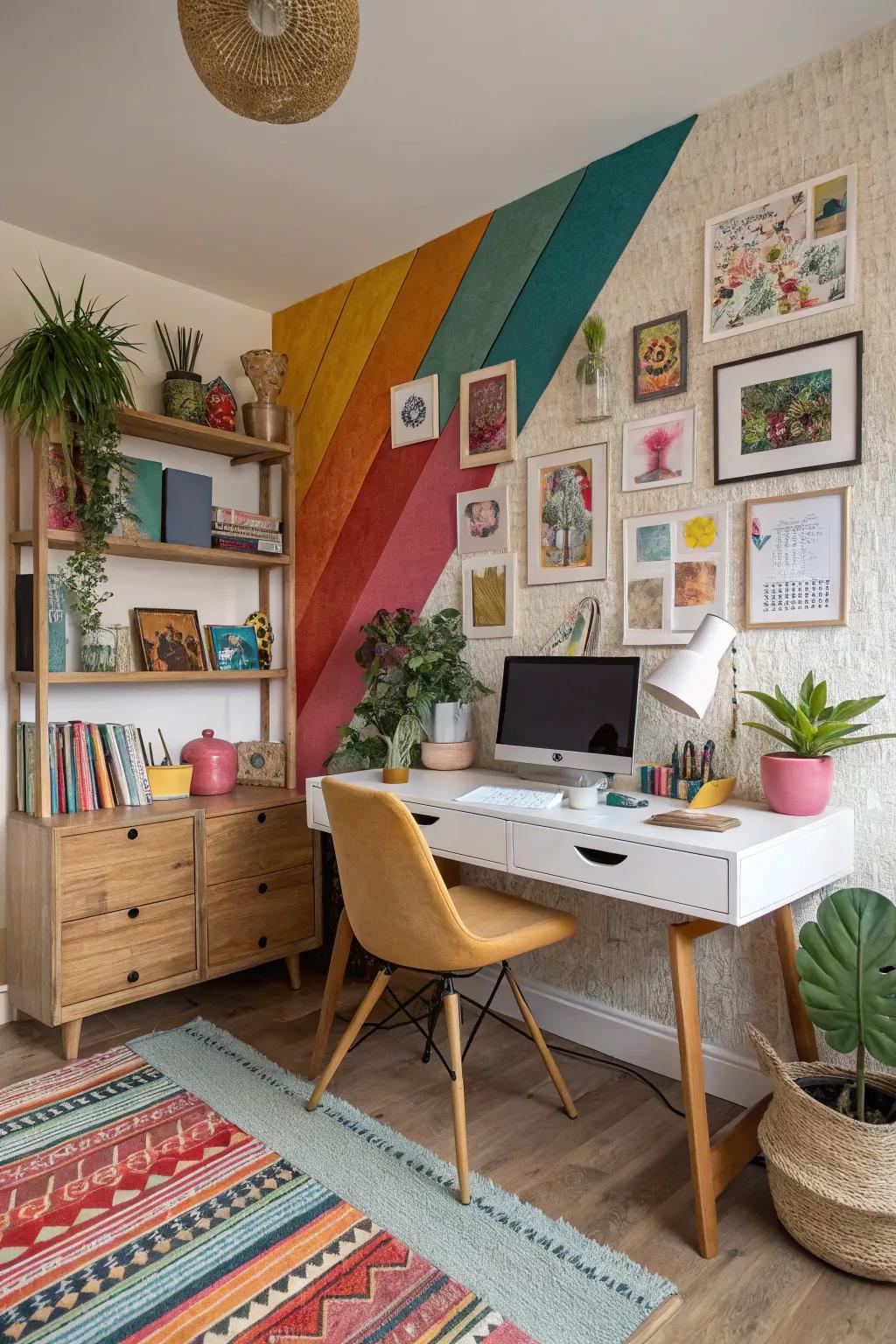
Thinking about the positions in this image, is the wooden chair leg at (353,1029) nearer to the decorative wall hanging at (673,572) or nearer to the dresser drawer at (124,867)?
the dresser drawer at (124,867)

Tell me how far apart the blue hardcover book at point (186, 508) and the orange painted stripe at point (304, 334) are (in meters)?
0.64

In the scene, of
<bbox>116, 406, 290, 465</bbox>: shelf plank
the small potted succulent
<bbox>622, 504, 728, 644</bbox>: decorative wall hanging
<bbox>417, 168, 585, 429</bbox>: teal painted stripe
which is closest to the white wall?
<bbox>116, 406, 290, 465</bbox>: shelf plank

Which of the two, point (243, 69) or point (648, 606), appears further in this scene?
point (648, 606)

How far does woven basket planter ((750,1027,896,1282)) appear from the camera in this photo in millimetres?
1571

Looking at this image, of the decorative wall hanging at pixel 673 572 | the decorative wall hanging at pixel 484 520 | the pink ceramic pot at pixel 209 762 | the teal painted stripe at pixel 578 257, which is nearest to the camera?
the decorative wall hanging at pixel 673 572

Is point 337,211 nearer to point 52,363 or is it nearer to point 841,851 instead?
point 52,363

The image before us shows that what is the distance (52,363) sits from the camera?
2.60m

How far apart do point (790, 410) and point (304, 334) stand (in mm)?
2115

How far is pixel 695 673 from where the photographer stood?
1.95 meters

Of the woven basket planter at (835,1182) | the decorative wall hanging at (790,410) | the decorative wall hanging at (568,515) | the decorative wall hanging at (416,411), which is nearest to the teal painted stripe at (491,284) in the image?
the decorative wall hanging at (416,411)

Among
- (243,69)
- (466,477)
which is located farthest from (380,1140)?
(243,69)

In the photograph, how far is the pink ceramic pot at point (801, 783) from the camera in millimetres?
1958

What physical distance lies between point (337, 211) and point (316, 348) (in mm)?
707

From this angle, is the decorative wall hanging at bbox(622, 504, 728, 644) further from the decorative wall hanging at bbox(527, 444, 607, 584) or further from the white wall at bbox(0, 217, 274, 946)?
the white wall at bbox(0, 217, 274, 946)
